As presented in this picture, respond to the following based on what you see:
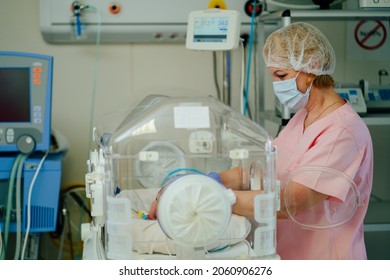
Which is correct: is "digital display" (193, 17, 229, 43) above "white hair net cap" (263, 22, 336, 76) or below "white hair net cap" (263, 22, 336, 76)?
above

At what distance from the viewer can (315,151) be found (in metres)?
1.79

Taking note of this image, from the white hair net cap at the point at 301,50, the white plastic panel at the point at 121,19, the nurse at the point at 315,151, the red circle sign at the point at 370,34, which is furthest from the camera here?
the red circle sign at the point at 370,34

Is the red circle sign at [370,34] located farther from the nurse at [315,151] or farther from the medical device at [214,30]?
the nurse at [315,151]

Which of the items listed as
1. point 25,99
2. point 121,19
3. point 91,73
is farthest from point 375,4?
point 25,99

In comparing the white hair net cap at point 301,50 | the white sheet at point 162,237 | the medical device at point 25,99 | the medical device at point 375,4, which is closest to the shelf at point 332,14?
the medical device at point 375,4

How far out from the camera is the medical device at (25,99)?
238cm

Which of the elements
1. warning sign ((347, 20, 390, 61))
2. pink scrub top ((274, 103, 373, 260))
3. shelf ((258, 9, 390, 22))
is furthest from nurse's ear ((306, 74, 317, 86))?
warning sign ((347, 20, 390, 61))

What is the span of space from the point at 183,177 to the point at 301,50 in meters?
0.82

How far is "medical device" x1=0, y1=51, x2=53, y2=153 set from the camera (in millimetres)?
2381

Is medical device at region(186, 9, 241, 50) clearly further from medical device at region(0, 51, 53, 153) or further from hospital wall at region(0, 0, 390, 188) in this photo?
medical device at region(0, 51, 53, 153)

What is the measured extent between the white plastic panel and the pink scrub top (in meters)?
1.23

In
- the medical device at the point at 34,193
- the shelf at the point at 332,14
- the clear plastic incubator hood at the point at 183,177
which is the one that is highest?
the shelf at the point at 332,14

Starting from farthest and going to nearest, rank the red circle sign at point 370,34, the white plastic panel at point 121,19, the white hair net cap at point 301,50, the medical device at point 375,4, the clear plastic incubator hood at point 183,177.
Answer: the red circle sign at point 370,34 < the white plastic panel at point 121,19 < the medical device at point 375,4 < the white hair net cap at point 301,50 < the clear plastic incubator hood at point 183,177
